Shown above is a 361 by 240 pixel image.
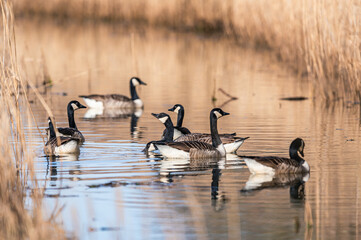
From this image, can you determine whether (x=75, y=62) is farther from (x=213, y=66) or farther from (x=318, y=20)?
(x=318, y=20)

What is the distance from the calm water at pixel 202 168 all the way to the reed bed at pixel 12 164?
0.39 meters

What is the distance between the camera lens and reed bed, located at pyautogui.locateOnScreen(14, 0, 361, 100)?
1655cm

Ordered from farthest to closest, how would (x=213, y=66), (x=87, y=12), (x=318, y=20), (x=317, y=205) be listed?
(x=87, y=12)
(x=213, y=66)
(x=318, y=20)
(x=317, y=205)

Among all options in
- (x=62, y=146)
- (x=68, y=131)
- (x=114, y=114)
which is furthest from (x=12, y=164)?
(x=114, y=114)

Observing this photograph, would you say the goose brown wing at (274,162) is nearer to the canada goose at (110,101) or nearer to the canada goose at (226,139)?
the canada goose at (226,139)

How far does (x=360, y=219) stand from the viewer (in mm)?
7863

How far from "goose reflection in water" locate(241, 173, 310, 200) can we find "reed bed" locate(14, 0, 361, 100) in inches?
247

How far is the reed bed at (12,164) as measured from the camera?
259 inches

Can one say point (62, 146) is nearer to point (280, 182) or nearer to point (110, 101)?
point (280, 182)

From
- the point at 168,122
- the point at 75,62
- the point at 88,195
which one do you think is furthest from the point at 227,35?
the point at 88,195

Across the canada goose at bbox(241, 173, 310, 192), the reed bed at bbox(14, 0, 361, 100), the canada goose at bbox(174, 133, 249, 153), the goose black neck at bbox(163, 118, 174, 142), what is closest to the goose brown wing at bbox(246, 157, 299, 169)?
the canada goose at bbox(241, 173, 310, 192)

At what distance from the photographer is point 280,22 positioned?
→ 85.9 ft

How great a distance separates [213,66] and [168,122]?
15530 mm

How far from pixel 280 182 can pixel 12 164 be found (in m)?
3.84
